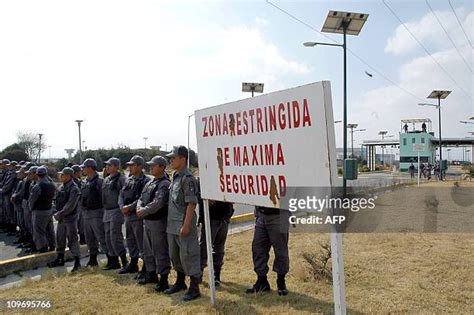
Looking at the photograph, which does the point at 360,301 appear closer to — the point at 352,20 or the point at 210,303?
the point at 210,303

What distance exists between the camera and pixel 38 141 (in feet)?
135

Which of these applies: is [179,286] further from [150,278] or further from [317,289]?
[317,289]

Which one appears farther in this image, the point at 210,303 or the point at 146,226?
the point at 146,226

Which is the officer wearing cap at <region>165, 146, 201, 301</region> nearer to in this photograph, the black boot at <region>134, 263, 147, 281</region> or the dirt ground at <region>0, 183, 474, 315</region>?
the dirt ground at <region>0, 183, 474, 315</region>

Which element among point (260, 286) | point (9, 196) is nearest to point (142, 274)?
point (260, 286)

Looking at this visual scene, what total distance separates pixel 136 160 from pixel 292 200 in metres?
3.28

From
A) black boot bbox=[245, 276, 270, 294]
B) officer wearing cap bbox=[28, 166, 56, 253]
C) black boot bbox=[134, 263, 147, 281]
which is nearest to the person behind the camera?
black boot bbox=[245, 276, 270, 294]

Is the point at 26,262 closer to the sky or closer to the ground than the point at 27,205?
closer to the ground

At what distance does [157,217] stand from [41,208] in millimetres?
3401

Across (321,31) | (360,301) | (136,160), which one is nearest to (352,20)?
(321,31)

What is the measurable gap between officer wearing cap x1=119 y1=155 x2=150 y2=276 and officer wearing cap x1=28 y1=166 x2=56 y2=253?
2.24m

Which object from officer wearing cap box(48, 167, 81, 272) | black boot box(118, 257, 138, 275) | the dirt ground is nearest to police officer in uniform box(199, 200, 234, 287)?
the dirt ground

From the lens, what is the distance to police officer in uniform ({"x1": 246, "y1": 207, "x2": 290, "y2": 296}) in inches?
175

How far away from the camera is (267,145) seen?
10.9 ft
